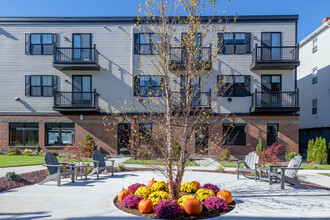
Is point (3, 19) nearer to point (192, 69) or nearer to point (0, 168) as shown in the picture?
point (0, 168)

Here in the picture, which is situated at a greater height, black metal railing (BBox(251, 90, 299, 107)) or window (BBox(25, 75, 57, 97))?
window (BBox(25, 75, 57, 97))

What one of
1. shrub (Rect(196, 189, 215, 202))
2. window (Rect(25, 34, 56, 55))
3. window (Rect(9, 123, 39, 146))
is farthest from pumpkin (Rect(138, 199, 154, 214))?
window (Rect(25, 34, 56, 55))

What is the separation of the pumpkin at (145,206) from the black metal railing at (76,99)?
526 inches

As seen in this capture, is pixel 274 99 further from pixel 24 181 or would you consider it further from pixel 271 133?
pixel 24 181

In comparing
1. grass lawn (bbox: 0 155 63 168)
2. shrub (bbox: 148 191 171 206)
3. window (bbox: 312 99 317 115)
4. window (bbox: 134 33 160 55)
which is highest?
window (bbox: 134 33 160 55)

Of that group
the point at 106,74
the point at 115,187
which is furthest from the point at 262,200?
the point at 106,74

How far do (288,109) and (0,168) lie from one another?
1796cm

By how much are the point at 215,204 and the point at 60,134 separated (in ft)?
53.5

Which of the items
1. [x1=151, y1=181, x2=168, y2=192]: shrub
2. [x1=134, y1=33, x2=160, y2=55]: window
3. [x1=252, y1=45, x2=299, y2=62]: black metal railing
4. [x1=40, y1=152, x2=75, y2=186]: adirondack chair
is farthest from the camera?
[x1=252, y1=45, x2=299, y2=62]: black metal railing

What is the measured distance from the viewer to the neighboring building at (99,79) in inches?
674

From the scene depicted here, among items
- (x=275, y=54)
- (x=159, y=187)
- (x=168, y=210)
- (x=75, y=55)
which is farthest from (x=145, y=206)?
(x=275, y=54)

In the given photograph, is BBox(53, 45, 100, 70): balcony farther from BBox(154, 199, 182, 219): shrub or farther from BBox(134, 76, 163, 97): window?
BBox(154, 199, 182, 219): shrub

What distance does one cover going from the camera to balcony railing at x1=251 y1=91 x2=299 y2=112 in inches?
644

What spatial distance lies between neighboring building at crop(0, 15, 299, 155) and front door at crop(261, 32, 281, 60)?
7cm
